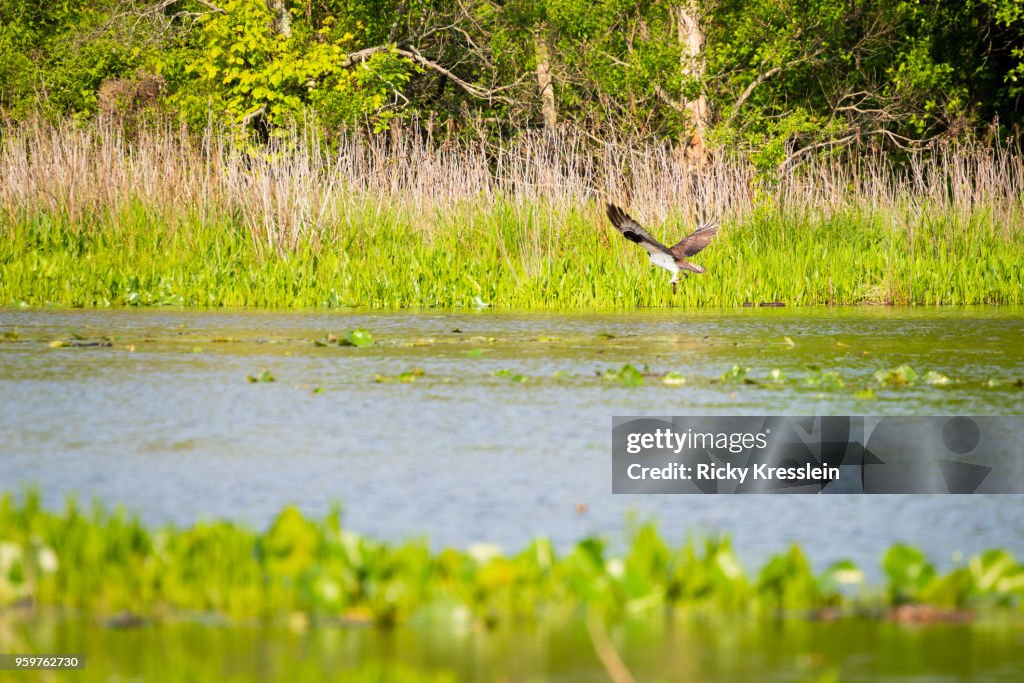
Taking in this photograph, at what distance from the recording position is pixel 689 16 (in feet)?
72.2

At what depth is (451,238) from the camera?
45.9 ft

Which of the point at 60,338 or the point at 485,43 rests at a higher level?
the point at 485,43

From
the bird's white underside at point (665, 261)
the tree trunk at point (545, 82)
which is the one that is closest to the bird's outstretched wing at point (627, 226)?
the bird's white underside at point (665, 261)

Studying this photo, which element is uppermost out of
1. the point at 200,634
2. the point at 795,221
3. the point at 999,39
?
the point at 999,39

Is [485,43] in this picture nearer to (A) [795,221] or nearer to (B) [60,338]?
(A) [795,221]

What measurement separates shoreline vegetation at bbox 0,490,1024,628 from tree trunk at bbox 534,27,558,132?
66.4 feet

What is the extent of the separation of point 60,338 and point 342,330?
189cm

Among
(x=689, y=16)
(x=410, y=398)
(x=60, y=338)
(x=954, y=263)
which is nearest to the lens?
(x=410, y=398)

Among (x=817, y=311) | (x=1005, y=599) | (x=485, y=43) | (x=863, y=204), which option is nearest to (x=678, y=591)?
(x=1005, y=599)

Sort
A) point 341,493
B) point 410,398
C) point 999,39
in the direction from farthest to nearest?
point 999,39 < point 410,398 < point 341,493

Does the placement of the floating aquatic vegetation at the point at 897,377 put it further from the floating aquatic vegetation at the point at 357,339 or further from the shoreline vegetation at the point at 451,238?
the shoreline vegetation at the point at 451,238

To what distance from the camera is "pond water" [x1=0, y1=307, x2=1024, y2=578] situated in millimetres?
4418

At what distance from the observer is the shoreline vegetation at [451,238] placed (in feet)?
43.6

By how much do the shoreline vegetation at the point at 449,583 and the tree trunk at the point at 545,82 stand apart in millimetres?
20225
